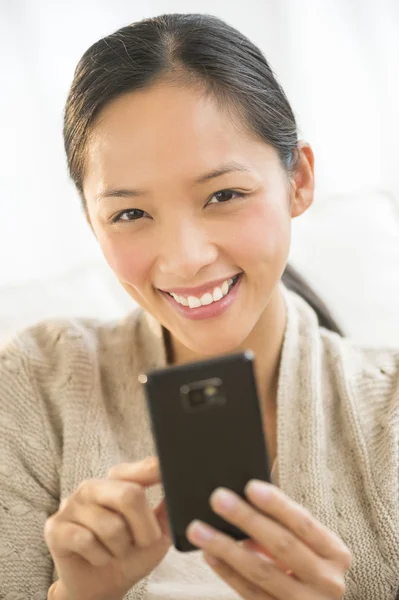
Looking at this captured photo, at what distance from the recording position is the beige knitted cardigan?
2.91 ft

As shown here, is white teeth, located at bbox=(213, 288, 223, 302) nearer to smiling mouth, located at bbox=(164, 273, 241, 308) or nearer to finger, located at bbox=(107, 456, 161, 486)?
smiling mouth, located at bbox=(164, 273, 241, 308)

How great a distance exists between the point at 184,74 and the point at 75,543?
1.70 ft

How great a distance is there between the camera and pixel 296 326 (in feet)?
3.45

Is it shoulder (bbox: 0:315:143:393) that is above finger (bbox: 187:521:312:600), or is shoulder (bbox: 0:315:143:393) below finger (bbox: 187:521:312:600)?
above

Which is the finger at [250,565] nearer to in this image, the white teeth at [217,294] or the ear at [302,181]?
the white teeth at [217,294]

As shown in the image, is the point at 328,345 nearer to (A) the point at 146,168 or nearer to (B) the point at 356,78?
(A) the point at 146,168

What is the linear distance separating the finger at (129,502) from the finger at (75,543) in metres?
0.03

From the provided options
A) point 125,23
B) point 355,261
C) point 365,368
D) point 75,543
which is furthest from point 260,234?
point 125,23

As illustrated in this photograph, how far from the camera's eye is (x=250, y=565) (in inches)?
24.4

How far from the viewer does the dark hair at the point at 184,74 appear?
→ 83 cm

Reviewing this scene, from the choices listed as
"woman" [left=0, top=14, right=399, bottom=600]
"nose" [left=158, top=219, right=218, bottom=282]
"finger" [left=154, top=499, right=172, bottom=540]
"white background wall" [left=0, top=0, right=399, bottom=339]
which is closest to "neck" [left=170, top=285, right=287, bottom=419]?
"woman" [left=0, top=14, right=399, bottom=600]

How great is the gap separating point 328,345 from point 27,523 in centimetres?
48

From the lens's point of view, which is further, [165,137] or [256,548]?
[165,137]

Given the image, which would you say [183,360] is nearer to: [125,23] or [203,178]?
[203,178]
